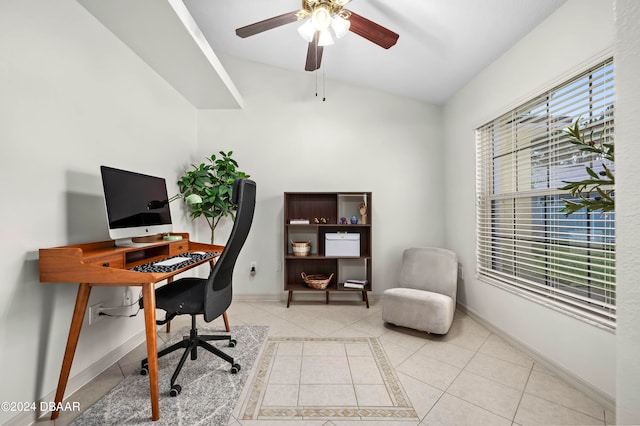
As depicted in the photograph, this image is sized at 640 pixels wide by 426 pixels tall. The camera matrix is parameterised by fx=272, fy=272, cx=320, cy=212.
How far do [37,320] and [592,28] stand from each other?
359cm

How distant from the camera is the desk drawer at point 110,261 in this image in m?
1.50

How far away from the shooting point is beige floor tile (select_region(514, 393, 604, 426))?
1432mm

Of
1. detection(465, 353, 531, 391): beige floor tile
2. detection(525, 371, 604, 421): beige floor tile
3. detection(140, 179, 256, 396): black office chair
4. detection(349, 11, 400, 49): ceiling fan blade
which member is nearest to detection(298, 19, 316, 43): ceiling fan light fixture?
detection(349, 11, 400, 49): ceiling fan blade

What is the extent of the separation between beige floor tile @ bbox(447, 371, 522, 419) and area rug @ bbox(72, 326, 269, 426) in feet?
4.50

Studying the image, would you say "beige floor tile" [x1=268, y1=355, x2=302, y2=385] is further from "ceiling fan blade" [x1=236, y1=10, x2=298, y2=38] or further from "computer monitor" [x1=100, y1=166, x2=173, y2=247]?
"ceiling fan blade" [x1=236, y1=10, x2=298, y2=38]

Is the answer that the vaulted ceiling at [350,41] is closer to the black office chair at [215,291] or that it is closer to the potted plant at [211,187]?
the potted plant at [211,187]

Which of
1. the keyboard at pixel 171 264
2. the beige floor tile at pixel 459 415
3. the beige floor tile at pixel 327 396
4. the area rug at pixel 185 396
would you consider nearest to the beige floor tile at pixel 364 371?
the beige floor tile at pixel 327 396

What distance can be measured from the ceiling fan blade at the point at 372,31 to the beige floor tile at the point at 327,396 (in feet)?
7.44

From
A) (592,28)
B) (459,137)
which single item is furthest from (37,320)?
(459,137)

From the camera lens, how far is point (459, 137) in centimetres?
310

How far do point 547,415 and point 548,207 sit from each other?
4.32 feet

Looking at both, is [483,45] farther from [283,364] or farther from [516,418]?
[283,364]

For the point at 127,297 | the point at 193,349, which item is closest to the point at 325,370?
the point at 193,349

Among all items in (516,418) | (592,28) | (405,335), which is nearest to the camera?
(516,418)
